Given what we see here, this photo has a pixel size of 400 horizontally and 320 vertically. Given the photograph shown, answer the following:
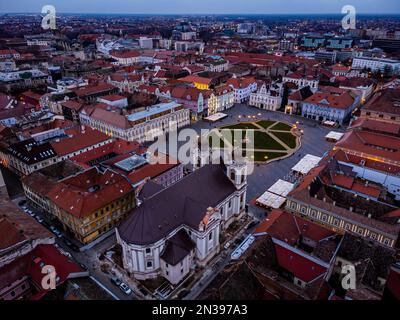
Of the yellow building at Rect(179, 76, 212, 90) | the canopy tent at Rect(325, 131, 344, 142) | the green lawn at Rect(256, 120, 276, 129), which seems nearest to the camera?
the canopy tent at Rect(325, 131, 344, 142)

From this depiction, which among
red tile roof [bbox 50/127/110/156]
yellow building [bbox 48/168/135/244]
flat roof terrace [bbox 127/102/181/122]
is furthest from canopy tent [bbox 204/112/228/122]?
yellow building [bbox 48/168/135/244]

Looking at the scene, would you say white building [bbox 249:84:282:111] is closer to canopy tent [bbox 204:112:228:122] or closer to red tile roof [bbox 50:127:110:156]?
canopy tent [bbox 204:112:228:122]

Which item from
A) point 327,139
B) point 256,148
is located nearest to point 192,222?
point 256,148

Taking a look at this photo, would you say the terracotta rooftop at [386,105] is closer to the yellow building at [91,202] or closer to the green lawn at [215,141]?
the green lawn at [215,141]

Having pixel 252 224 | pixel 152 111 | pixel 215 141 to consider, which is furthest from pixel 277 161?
pixel 152 111

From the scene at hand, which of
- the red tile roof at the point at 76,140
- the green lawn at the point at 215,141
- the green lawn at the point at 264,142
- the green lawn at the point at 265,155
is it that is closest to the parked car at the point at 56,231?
the red tile roof at the point at 76,140

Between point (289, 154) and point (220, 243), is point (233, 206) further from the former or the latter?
point (289, 154)
